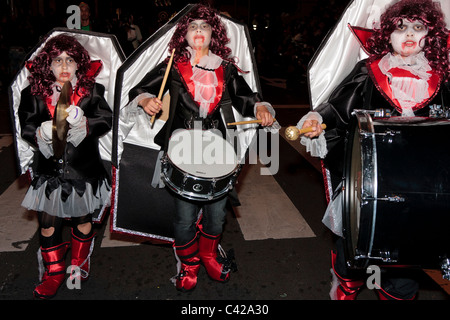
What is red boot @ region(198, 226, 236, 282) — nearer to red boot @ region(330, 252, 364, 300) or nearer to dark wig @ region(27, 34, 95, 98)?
red boot @ region(330, 252, 364, 300)

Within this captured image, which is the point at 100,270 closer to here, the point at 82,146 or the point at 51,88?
the point at 82,146

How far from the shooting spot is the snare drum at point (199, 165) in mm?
2379

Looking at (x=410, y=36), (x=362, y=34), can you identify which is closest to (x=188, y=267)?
(x=362, y=34)

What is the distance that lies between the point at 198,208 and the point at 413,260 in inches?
53.8

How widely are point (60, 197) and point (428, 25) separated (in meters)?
2.28

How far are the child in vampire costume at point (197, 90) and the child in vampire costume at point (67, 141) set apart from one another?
30 centimetres

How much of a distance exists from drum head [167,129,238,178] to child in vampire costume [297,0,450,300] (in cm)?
46

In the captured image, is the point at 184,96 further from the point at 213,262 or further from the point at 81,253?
the point at 81,253

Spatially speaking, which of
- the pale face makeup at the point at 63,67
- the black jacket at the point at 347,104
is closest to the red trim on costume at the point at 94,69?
the pale face makeup at the point at 63,67

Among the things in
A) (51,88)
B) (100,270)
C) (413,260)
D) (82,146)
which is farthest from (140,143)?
(413,260)

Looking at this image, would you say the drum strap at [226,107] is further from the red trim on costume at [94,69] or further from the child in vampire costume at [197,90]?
the red trim on costume at [94,69]

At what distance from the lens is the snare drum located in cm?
238

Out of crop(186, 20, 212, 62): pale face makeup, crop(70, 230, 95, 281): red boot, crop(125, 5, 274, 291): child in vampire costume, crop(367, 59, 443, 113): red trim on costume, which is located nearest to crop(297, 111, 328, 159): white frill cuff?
crop(125, 5, 274, 291): child in vampire costume

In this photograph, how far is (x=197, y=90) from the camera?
263 cm
